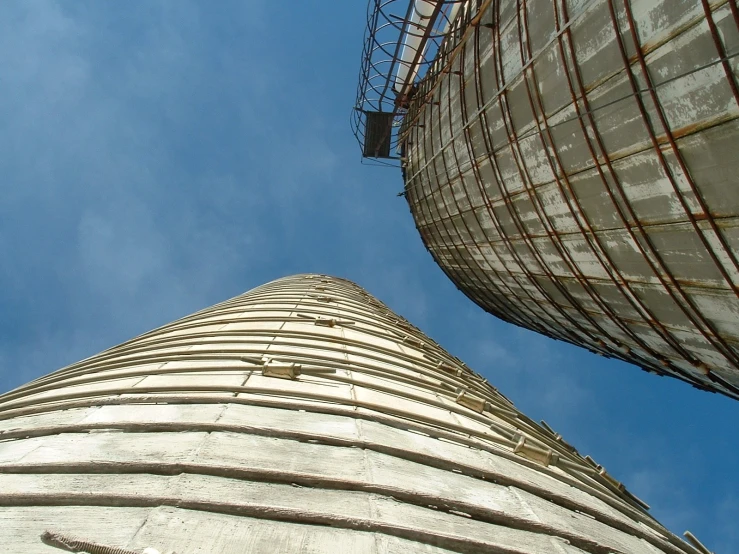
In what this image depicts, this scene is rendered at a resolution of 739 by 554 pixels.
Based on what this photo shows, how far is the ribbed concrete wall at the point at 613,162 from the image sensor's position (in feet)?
17.1

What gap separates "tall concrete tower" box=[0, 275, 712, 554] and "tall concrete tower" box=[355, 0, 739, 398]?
2.94 metres

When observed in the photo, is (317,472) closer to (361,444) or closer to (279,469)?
(279,469)

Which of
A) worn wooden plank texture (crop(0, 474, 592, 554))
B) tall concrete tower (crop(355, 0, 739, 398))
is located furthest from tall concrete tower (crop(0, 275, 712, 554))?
tall concrete tower (crop(355, 0, 739, 398))

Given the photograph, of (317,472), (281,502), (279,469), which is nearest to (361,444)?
(317,472)

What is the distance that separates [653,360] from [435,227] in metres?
8.63

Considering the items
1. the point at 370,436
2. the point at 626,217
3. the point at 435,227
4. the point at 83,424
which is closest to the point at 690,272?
the point at 626,217

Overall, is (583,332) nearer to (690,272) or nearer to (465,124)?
(465,124)

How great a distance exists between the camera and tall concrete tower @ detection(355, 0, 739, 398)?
17.2 feet

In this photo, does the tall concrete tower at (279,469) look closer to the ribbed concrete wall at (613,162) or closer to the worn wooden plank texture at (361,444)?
the worn wooden plank texture at (361,444)

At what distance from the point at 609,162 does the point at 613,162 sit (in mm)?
58

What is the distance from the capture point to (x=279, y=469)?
11.5ft

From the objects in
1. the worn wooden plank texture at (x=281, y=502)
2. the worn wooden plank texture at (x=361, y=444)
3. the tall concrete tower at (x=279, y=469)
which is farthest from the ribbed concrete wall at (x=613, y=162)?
the worn wooden plank texture at (x=281, y=502)

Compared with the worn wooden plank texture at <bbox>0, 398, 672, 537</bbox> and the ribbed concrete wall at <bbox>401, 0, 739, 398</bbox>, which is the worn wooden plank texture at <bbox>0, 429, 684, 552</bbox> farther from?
the ribbed concrete wall at <bbox>401, 0, 739, 398</bbox>

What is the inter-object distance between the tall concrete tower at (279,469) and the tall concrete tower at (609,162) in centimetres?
294
